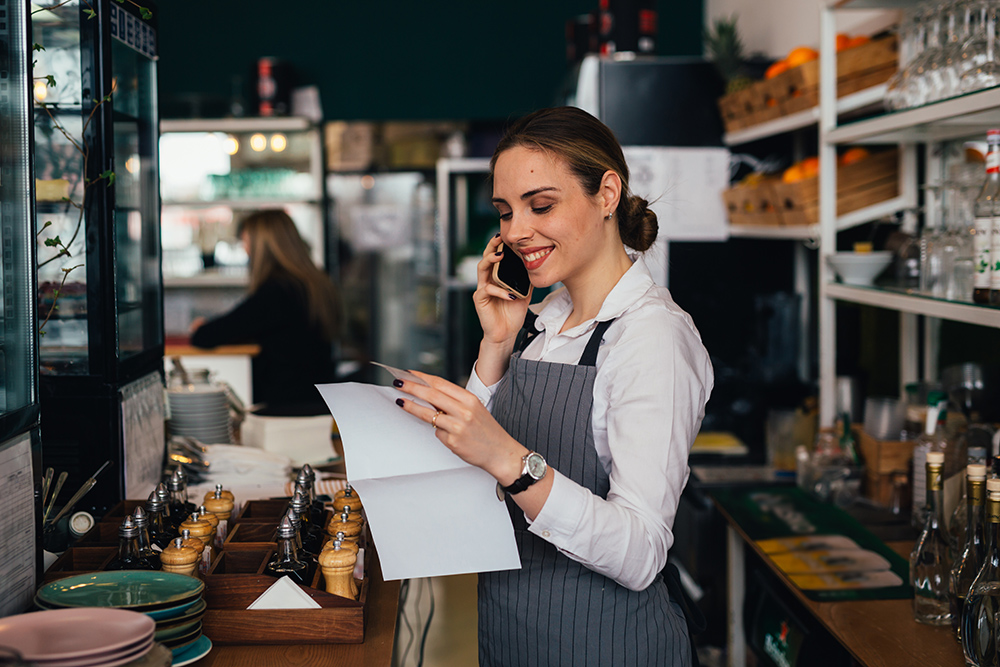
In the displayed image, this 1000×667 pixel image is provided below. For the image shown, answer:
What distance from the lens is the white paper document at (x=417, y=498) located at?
131 cm

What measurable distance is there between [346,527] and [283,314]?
9.39 ft

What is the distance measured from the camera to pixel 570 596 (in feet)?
5.09

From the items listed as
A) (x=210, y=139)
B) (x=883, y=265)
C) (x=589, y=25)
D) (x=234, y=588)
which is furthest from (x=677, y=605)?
(x=210, y=139)

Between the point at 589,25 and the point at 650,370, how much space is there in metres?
3.51

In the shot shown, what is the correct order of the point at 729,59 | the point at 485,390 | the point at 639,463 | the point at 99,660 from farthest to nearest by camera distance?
the point at 729,59 < the point at 485,390 < the point at 639,463 < the point at 99,660

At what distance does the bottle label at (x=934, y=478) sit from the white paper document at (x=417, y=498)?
40.3 inches

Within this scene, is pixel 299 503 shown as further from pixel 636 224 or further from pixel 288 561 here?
pixel 636 224

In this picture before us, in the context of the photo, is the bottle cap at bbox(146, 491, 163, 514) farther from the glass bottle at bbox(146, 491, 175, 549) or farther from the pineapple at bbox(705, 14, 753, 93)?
the pineapple at bbox(705, 14, 753, 93)

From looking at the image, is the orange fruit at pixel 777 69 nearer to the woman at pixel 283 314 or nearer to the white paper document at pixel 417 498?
the woman at pixel 283 314

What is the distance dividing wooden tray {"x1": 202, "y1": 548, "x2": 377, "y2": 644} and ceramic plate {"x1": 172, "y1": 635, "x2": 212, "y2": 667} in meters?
0.05

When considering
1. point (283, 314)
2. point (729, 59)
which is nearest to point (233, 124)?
point (283, 314)

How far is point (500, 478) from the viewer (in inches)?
49.9

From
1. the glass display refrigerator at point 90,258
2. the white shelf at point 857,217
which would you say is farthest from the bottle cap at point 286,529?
the white shelf at point 857,217

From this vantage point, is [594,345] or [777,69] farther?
[777,69]
